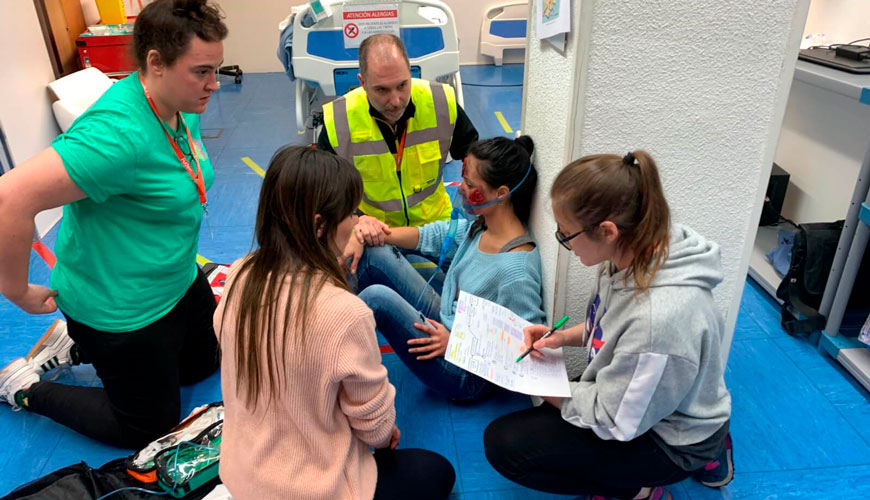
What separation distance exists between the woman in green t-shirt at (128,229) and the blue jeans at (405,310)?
2.04ft

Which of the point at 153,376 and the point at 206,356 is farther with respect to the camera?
the point at 206,356

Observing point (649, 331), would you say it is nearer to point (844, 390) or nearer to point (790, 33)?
point (790, 33)

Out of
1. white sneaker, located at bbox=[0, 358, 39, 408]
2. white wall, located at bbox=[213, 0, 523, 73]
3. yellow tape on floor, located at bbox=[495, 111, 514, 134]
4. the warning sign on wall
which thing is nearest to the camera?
white sneaker, located at bbox=[0, 358, 39, 408]

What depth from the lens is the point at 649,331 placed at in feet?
4.11

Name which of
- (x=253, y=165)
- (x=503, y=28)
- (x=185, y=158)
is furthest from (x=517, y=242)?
(x=503, y=28)

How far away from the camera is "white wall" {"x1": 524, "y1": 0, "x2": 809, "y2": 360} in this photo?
4.54 ft

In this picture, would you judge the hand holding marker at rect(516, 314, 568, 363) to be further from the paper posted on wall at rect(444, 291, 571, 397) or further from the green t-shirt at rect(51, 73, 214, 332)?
the green t-shirt at rect(51, 73, 214, 332)

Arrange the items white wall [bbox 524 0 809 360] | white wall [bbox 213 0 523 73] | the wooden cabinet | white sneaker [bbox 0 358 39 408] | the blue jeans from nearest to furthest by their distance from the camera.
A: white wall [bbox 524 0 809 360] < the blue jeans < white sneaker [bbox 0 358 39 408] < the wooden cabinet < white wall [bbox 213 0 523 73]

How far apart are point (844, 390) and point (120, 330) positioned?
8.03ft

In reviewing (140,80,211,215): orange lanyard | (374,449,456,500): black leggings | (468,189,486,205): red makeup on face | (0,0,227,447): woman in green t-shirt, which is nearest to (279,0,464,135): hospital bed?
(0,0,227,447): woman in green t-shirt

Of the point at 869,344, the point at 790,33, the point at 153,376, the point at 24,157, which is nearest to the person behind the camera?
the point at 790,33

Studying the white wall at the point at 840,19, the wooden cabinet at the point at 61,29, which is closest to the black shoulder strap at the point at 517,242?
the white wall at the point at 840,19

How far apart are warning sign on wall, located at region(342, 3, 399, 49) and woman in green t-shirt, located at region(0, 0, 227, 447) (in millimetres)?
1941

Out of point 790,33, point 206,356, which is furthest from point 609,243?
point 206,356
